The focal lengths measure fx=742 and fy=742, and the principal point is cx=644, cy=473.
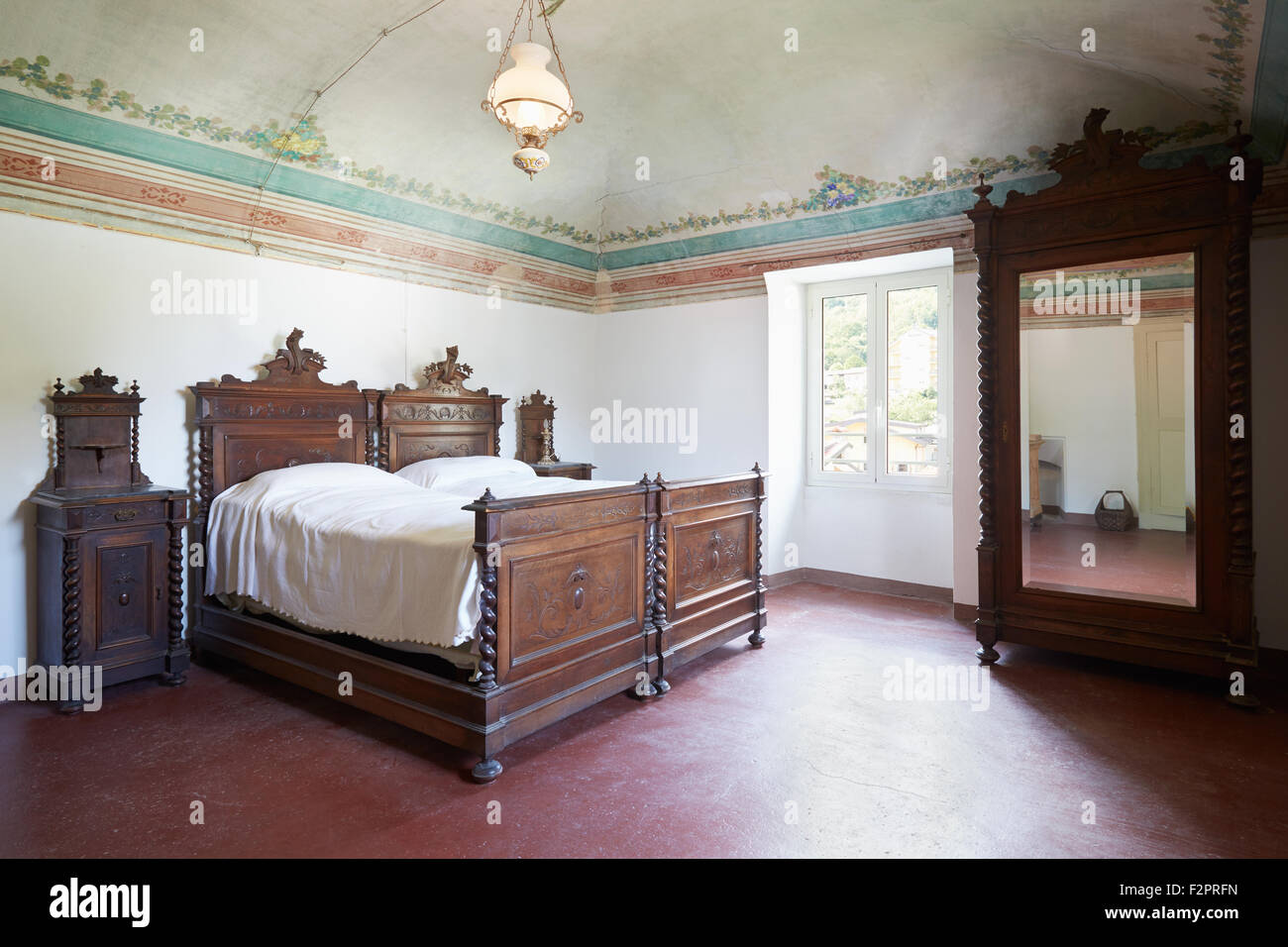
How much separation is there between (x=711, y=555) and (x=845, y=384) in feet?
9.77

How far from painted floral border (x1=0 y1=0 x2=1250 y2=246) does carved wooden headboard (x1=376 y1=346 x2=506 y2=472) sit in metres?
1.36

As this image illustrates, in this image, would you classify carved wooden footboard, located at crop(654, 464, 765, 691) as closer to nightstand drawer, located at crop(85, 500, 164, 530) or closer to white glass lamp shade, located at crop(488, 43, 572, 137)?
white glass lamp shade, located at crop(488, 43, 572, 137)

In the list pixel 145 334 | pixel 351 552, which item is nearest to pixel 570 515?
pixel 351 552

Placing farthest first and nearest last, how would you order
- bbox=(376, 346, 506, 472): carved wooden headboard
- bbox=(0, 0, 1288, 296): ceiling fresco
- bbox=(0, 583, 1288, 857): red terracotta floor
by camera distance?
bbox=(376, 346, 506, 472): carved wooden headboard < bbox=(0, 0, 1288, 296): ceiling fresco < bbox=(0, 583, 1288, 857): red terracotta floor

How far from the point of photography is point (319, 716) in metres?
3.69

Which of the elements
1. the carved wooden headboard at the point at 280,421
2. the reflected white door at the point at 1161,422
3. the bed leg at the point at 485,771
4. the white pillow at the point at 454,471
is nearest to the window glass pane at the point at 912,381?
the reflected white door at the point at 1161,422

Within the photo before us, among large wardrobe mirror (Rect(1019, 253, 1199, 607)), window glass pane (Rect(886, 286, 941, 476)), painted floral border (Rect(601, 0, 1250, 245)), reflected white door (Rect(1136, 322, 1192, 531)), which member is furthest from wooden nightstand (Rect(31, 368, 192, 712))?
reflected white door (Rect(1136, 322, 1192, 531))

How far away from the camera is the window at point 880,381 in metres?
6.22

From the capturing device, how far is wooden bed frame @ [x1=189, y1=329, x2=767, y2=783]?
3137 millimetres

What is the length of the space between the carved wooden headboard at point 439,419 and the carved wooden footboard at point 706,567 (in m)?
2.54

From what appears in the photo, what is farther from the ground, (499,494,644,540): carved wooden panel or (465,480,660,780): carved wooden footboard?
(499,494,644,540): carved wooden panel

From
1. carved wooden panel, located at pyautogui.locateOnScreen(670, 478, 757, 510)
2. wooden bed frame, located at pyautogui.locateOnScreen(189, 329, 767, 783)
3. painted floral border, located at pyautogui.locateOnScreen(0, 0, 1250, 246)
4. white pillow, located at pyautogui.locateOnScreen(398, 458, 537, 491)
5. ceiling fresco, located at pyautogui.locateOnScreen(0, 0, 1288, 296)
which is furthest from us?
white pillow, located at pyautogui.locateOnScreen(398, 458, 537, 491)

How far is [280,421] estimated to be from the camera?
4.97 meters
